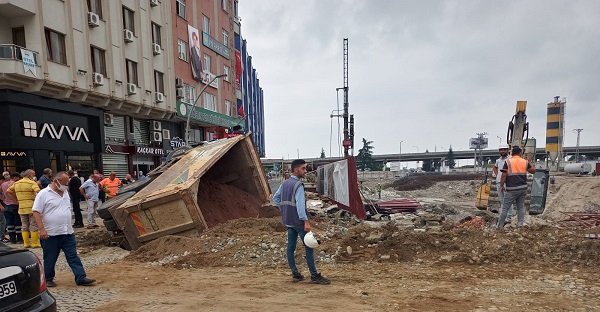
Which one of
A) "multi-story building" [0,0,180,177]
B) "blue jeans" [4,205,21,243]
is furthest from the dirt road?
"multi-story building" [0,0,180,177]

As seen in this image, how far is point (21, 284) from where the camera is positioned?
2.83 meters

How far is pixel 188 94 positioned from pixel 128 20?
→ 21.3ft

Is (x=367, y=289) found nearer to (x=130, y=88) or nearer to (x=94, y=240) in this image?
(x=94, y=240)

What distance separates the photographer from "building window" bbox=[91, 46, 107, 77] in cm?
1711

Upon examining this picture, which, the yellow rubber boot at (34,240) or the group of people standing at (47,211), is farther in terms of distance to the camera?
the yellow rubber boot at (34,240)

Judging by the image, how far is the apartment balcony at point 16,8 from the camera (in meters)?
13.0

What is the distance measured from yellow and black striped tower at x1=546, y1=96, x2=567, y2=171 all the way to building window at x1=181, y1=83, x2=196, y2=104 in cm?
4865

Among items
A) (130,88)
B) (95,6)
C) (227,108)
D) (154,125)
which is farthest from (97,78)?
(227,108)

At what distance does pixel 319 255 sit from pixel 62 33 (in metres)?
15.5

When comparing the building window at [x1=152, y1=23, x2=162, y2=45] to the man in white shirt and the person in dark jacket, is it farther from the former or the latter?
the man in white shirt

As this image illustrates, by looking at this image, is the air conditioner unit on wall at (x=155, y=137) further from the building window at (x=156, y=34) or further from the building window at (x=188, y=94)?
the building window at (x=156, y=34)

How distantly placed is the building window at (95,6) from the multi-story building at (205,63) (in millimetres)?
6078

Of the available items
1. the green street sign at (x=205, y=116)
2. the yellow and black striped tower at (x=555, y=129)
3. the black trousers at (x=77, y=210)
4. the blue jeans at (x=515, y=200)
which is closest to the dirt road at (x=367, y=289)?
the blue jeans at (x=515, y=200)

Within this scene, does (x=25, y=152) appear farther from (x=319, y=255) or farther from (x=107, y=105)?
(x=319, y=255)
